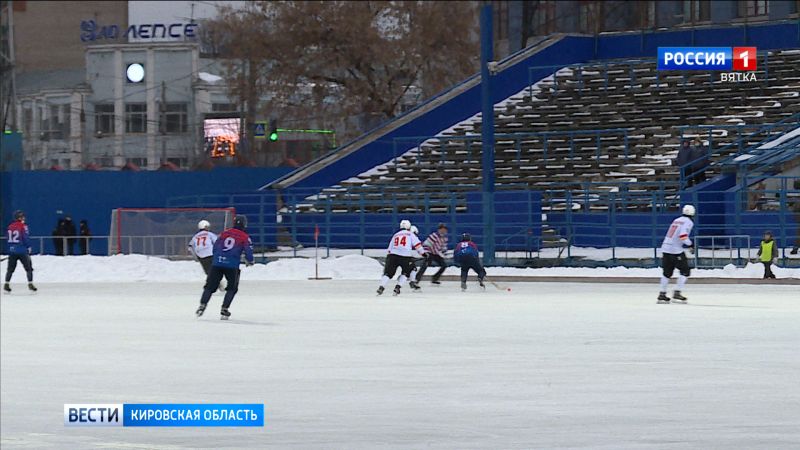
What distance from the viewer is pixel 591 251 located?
139 feet

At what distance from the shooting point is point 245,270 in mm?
39812

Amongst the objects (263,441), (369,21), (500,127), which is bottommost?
(263,441)

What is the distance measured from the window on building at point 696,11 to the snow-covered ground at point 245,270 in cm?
2552

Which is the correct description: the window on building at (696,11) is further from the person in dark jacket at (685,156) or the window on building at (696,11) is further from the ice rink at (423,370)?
the ice rink at (423,370)

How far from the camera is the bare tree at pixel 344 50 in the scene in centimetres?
6206

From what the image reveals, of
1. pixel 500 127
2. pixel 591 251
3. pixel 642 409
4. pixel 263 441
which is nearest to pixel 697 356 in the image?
pixel 642 409

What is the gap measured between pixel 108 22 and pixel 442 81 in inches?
1596

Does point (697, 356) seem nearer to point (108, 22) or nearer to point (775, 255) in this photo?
point (775, 255)

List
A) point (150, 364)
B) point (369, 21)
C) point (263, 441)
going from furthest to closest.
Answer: point (369, 21) < point (150, 364) < point (263, 441)

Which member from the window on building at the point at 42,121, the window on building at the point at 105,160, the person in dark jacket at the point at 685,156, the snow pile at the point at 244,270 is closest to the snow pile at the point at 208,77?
the window on building at the point at 105,160

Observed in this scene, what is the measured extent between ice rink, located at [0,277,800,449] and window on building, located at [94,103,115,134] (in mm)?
65985

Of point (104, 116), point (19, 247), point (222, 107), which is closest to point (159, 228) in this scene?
point (19, 247)

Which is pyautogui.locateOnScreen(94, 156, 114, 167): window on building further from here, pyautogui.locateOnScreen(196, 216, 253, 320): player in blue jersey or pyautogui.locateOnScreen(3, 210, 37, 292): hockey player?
pyautogui.locateOnScreen(196, 216, 253, 320): player in blue jersey

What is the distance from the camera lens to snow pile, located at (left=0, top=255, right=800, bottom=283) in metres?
37.5
